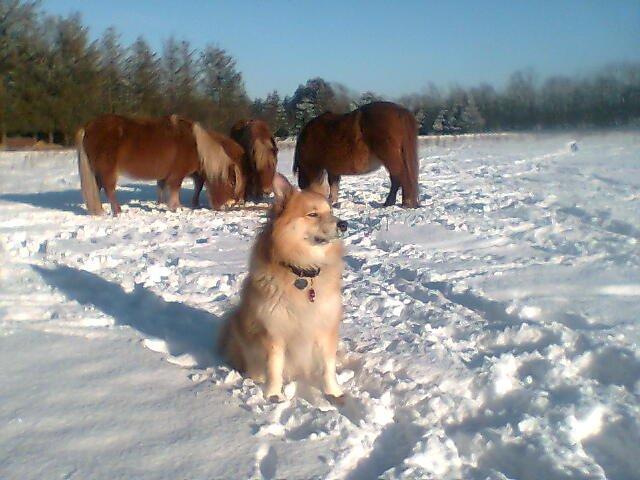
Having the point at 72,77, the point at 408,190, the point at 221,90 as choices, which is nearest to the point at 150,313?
the point at 408,190

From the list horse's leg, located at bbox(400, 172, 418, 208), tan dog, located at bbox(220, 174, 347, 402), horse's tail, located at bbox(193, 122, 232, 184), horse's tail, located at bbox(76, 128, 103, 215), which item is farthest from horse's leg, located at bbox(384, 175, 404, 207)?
tan dog, located at bbox(220, 174, 347, 402)

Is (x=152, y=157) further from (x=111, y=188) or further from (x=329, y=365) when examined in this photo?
(x=329, y=365)

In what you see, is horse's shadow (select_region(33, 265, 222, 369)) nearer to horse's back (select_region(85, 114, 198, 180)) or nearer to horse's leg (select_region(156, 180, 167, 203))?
horse's back (select_region(85, 114, 198, 180))

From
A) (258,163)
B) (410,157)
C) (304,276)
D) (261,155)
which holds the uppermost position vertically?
(261,155)

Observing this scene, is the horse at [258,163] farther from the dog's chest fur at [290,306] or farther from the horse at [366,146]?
the dog's chest fur at [290,306]

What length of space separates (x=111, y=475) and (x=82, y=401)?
0.82 m

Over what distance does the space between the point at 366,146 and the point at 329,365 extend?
23.8ft

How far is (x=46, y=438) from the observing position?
9.16 feet

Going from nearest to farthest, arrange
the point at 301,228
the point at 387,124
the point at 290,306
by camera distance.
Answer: the point at 290,306 < the point at 301,228 < the point at 387,124

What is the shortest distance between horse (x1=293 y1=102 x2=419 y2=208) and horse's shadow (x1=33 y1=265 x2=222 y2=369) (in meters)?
4.87

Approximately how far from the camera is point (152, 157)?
9.88m

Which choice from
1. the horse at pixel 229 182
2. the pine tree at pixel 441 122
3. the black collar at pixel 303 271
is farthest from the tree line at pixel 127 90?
the black collar at pixel 303 271

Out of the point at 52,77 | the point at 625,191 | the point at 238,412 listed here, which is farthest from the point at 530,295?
the point at 52,77

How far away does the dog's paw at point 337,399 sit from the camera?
11.4 ft
